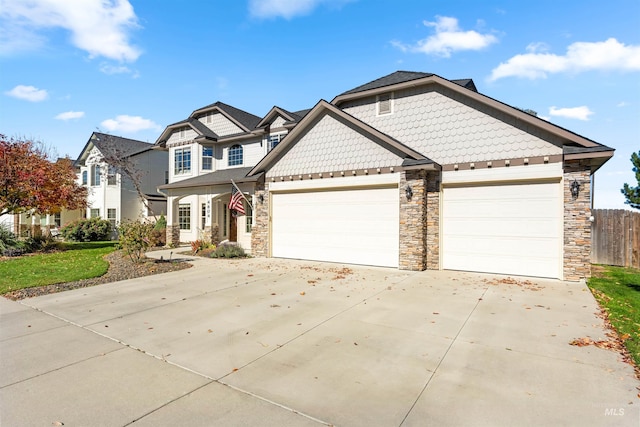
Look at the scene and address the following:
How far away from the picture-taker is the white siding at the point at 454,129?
31.6 ft

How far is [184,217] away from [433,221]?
1509 centimetres

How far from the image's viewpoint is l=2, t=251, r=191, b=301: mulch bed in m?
7.81

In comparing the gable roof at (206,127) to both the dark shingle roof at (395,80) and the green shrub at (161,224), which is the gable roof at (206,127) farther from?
the dark shingle roof at (395,80)

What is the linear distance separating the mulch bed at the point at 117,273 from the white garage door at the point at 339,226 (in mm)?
4196

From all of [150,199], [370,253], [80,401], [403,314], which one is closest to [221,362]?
[80,401]

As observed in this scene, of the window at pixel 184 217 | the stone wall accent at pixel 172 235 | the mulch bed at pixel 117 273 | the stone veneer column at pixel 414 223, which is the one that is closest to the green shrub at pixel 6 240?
the mulch bed at pixel 117 273

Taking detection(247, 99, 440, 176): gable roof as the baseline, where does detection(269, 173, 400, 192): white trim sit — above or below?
below

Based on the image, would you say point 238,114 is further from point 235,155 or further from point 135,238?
point 135,238

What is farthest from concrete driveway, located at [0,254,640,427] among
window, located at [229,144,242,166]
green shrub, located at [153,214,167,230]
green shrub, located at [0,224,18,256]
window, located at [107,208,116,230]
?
window, located at [107,208,116,230]

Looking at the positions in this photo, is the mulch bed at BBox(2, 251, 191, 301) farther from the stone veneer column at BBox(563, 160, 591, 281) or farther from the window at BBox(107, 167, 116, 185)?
the window at BBox(107, 167, 116, 185)

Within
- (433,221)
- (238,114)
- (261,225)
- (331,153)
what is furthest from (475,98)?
(238,114)

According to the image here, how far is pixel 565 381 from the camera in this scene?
362 centimetres

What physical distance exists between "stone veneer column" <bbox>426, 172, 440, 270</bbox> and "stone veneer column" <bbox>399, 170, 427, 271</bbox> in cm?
16

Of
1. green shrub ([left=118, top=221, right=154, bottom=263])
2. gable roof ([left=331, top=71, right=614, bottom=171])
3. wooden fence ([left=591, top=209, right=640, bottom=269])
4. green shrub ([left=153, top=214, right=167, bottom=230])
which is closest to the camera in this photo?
gable roof ([left=331, top=71, right=614, bottom=171])
